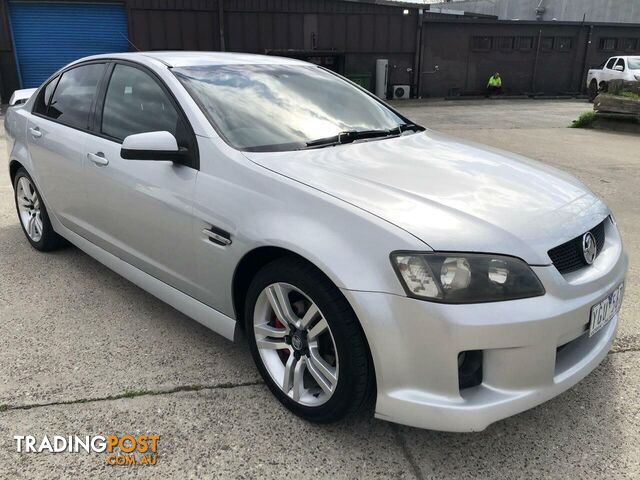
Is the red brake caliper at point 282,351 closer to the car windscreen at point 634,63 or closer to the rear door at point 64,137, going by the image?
the rear door at point 64,137

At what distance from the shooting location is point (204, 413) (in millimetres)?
2473

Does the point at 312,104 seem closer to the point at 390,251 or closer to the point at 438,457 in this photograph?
the point at 390,251

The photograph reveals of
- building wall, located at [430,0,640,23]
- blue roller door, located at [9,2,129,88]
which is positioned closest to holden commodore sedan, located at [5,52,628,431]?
blue roller door, located at [9,2,129,88]

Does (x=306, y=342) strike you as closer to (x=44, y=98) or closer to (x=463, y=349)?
(x=463, y=349)

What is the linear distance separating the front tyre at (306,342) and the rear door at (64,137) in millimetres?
1739

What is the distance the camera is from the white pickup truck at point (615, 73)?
778 inches

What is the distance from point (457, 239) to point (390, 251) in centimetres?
25

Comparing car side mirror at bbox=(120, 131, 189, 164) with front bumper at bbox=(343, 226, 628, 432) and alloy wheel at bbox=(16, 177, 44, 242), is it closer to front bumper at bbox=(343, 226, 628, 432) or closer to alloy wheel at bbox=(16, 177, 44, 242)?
front bumper at bbox=(343, 226, 628, 432)

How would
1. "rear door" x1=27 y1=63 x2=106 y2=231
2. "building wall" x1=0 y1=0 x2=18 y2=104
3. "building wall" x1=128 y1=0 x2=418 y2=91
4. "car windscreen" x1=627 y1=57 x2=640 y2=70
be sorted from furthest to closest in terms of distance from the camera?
"car windscreen" x1=627 y1=57 x2=640 y2=70, "building wall" x1=128 y1=0 x2=418 y2=91, "building wall" x1=0 y1=0 x2=18 y2=104, "rear door" x1=27 y1=63 x2=106 y2=231

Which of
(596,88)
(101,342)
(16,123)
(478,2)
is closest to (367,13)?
(596,88)

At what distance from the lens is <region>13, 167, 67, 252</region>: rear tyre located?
4.25 meters

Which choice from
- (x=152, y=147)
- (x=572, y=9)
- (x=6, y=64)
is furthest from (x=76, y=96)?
(x=572, y=9)

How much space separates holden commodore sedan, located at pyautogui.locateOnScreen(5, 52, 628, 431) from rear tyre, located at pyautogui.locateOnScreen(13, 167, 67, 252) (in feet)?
2.73

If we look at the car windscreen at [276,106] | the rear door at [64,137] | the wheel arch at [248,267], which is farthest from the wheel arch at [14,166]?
the wheel arch at [248,267]
